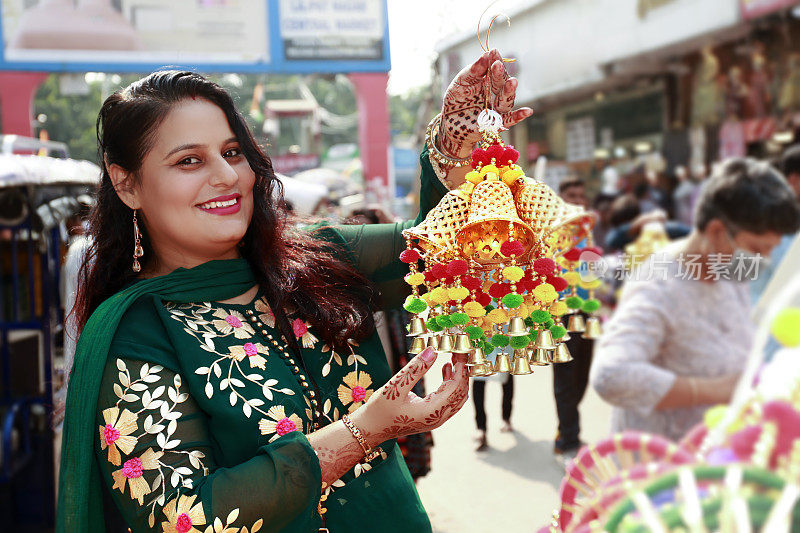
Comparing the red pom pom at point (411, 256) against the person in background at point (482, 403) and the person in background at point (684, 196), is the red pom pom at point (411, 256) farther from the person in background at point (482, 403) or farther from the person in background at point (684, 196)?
the person in background at point (684, 196)

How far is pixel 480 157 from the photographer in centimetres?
130

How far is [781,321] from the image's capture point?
528 millimetres

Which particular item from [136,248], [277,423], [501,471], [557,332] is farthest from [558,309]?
[501,471]

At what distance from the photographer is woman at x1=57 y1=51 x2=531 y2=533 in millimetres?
1187

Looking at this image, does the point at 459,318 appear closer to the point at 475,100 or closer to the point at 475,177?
the point at 475,177

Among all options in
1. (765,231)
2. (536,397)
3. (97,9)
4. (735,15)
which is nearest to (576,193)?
(536,397)

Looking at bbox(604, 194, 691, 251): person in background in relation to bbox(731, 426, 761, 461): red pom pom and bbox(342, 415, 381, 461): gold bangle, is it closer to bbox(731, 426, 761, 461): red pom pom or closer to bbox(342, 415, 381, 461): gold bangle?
bbox(342, 415, 381, 461): gold bangle

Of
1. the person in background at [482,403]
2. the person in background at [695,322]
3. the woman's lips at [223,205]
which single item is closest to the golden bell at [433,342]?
the woman's lips at [223,205]

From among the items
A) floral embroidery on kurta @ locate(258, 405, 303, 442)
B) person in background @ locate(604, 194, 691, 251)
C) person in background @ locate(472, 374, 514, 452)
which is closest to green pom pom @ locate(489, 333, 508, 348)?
floral embroidery on kurta @ locate(258, 405, 303, 442)

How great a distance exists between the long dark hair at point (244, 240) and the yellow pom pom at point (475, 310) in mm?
357

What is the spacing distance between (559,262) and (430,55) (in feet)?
3.54

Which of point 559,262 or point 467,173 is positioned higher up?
point 467,173

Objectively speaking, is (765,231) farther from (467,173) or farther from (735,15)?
(735,15)

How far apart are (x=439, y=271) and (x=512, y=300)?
0.14 meters
